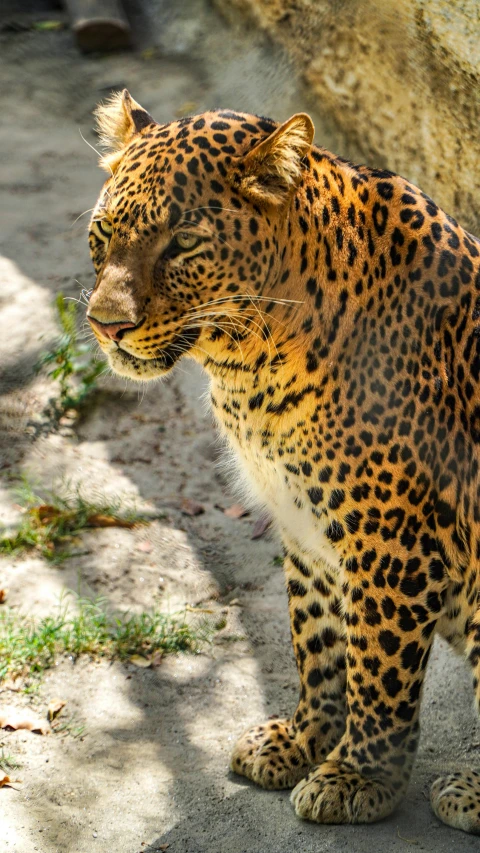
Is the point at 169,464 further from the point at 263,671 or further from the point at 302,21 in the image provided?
the point at 302,21

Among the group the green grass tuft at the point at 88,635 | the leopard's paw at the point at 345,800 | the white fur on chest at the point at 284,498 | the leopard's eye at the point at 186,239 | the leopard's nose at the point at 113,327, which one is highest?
the leopard's eye at the point at 186,239

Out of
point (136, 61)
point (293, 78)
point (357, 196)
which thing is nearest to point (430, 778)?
point (357, 196)

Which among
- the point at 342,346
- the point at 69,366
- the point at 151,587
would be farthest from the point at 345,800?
the point at 69,366

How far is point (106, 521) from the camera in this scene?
6.55m

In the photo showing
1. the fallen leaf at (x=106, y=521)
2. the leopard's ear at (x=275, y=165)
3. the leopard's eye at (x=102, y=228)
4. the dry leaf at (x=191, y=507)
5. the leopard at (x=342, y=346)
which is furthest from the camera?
the dry leaf at (x=191, y=507)

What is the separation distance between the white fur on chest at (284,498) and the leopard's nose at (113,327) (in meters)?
0.75

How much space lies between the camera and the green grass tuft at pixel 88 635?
533cm

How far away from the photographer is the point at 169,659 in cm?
566

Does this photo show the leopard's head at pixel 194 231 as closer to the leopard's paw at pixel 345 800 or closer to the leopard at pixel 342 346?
the leopard at pixel 342 346

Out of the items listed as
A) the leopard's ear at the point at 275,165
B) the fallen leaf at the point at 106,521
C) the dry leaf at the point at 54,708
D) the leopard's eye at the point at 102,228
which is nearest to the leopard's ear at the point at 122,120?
the leopard's eye at the point at 102,228

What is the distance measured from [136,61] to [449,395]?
8.35 meters

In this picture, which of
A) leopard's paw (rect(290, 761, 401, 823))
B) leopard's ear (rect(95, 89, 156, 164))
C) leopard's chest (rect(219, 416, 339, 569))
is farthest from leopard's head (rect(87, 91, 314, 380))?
leopard's paw (rect(290, 761, 401, 823))

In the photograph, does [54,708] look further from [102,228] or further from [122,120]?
[122,120]

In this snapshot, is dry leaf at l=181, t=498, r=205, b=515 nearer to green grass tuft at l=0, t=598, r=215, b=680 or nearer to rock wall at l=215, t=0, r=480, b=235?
green grass tuft at l=0, t=598, r=215, b=680
